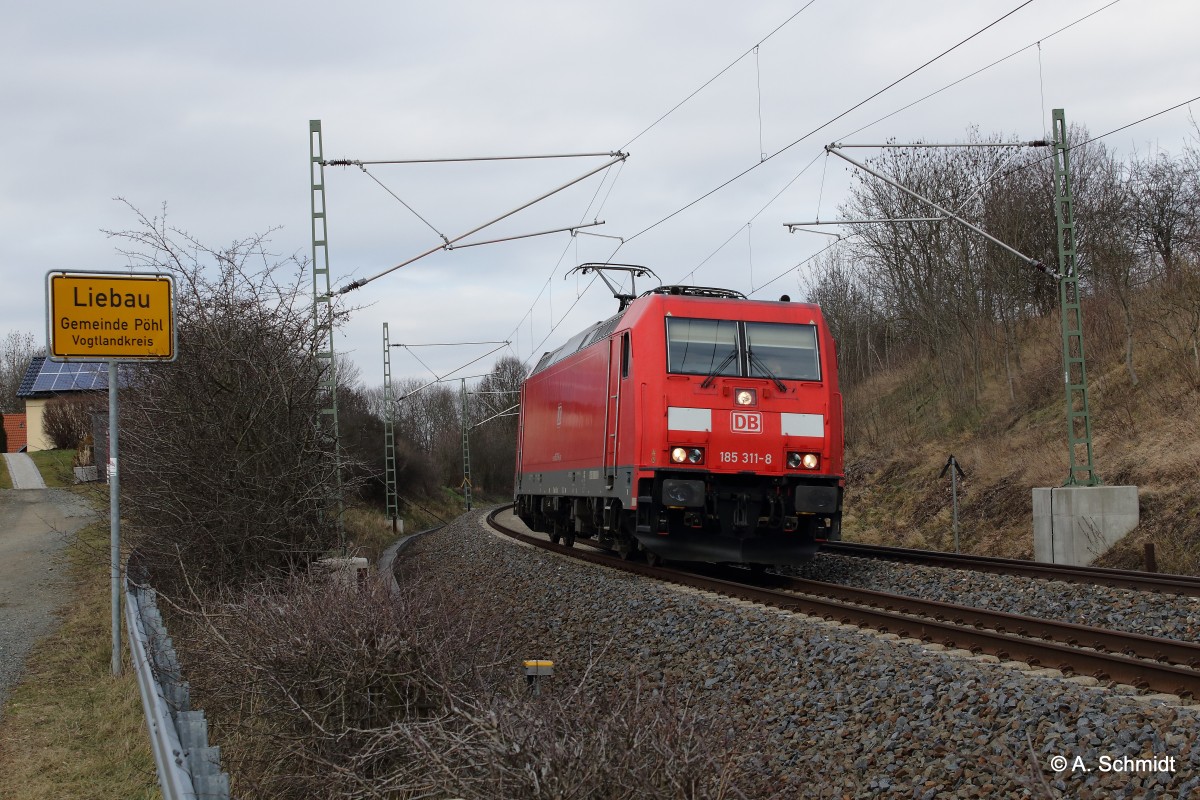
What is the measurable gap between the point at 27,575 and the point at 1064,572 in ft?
44.8

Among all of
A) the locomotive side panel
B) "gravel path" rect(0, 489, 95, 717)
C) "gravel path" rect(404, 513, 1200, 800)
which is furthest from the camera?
the locomotive side panel

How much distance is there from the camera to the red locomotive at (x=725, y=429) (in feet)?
43.0

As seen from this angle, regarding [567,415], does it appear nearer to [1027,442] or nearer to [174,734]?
[1027,442]

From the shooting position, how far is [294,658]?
6.52 meters

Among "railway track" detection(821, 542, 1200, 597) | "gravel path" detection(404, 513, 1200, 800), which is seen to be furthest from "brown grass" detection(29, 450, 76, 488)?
"gravel path" detection(404, 513, 1200, 800)

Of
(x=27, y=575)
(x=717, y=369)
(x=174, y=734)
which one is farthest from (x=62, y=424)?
(x=174, y=734)

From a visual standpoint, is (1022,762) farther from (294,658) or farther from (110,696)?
(110,696)

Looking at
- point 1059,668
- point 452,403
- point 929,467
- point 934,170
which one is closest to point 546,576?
point 1059,668

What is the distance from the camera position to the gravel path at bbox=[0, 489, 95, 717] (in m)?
9.91

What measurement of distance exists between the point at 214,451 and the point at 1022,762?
25.8ft

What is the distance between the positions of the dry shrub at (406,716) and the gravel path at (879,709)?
79cm

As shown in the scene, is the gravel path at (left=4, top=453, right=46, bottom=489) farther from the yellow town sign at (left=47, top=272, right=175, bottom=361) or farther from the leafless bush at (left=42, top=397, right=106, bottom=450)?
Result: the yellow town sign at (left=47, top=272, right=175, bottom=361)

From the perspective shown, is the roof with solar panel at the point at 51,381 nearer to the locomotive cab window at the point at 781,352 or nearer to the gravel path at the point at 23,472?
the gravel path at the point at 23,472

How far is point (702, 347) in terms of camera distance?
1352 centimetres
